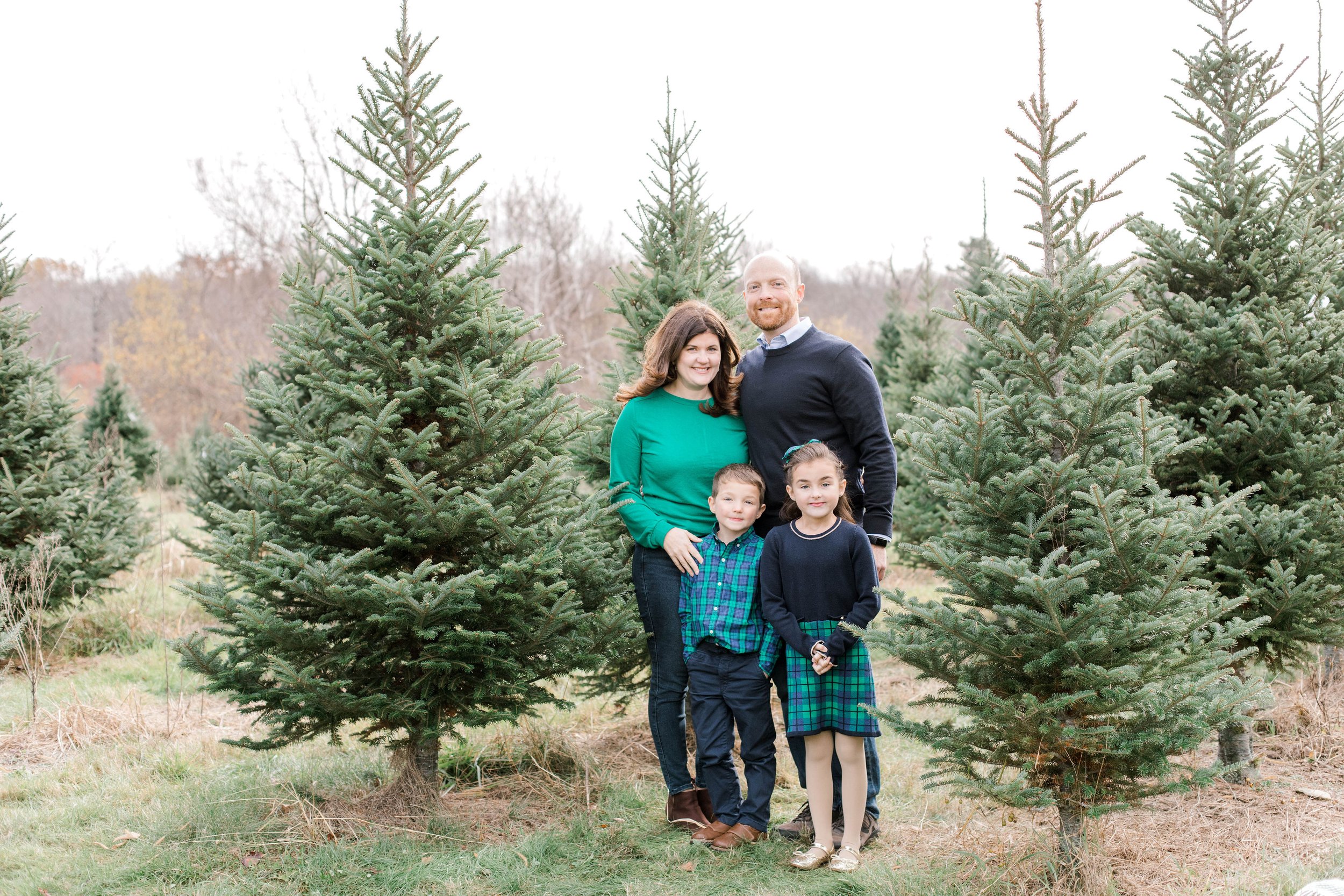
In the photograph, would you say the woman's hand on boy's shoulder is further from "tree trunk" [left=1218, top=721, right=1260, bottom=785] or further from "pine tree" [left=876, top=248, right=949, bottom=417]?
"pine tree" [left=876, top=248, right=949, bottom=417]

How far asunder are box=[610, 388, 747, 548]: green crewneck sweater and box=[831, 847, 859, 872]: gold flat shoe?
4.94 ft

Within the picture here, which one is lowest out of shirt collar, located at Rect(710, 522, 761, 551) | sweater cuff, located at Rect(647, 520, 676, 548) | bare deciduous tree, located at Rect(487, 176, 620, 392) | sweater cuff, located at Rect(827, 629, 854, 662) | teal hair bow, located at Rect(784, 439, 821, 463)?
sweater cuff, located at Rect(827, 629, 854, 662)

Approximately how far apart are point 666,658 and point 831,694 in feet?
2.73

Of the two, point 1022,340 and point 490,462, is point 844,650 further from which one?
point 490,462

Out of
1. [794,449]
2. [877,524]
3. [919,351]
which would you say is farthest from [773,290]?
[919,351]

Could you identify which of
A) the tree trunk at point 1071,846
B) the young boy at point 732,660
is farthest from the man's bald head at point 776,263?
the tree trunk at point 1071,846

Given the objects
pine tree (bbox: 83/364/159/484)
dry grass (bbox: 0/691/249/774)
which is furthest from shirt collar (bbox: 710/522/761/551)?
pine tree (bbox: 83/364/159/484)

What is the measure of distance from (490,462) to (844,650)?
197cm

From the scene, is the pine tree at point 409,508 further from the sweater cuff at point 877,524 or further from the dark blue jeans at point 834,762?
the sweater cuff at point 877,524

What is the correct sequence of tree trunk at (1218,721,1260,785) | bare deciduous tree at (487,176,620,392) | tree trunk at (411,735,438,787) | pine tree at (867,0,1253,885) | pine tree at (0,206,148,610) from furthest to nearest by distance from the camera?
bare deciduous tree at (487,176,620,392) → pine tree at (0,206,148,610) → tree trunk at (1218,721,1260,785) → tree trunk at (411,735,438,787) → pine tree at (867,0,1253,885)

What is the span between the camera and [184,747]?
5703mm

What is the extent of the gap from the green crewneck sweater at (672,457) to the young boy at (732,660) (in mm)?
124

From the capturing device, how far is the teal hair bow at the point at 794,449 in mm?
3938

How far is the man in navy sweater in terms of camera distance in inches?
159
